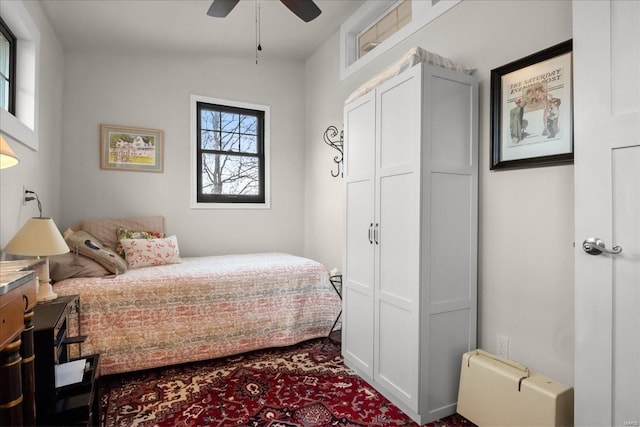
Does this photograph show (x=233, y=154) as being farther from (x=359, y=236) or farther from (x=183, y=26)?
(x=359, y=236)

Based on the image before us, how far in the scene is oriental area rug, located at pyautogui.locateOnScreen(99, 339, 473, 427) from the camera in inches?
78.4

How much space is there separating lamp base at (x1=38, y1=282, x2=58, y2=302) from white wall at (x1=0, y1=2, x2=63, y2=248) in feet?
1.14

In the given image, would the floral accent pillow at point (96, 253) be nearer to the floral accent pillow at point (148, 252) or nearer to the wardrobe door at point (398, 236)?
the floral accent pillow at point (148, 252)

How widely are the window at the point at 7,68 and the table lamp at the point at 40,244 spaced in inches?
37.6

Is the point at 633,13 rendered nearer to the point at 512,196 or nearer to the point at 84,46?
the point at 512,196

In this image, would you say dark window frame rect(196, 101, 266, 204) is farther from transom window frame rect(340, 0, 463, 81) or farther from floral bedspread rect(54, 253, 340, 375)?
transom window frame rect(340, 0, 463, 81)

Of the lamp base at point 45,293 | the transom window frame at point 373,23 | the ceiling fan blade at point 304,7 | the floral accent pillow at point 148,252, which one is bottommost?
the lamp base at point 45,293

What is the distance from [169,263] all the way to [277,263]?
1001 mm

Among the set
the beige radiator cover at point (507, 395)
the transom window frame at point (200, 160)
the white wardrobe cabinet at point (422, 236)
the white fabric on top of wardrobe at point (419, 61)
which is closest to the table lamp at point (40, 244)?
the transom window frame at point (200, 160)

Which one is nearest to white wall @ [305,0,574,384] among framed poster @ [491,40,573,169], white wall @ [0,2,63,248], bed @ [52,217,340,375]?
framed poster @ [491,40,573,169]

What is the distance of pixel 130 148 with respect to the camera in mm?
3738

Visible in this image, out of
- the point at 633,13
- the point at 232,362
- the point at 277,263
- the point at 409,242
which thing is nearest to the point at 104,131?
the point at 277,263

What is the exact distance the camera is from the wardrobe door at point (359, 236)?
241 centimetres

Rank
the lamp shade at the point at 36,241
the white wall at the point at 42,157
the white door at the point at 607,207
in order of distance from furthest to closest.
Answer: the white wall at the point at 42,157, the lamp shade at the point at 36,241, the white door at the point at 607,207
